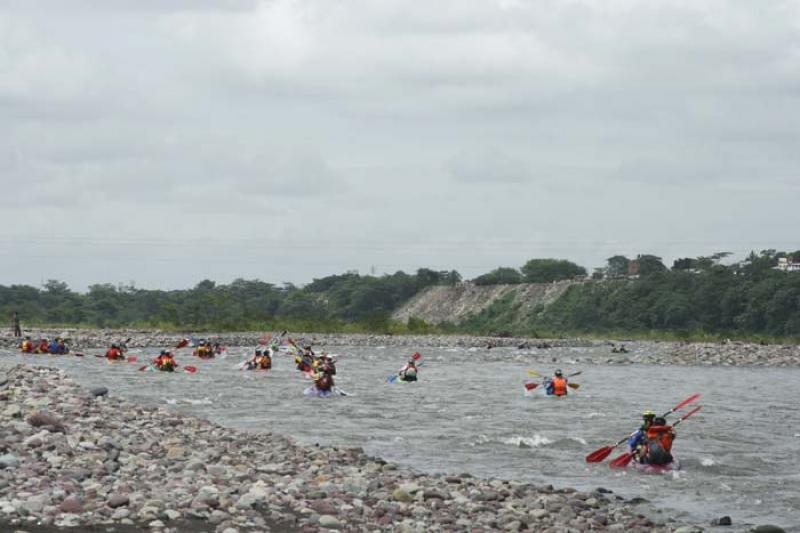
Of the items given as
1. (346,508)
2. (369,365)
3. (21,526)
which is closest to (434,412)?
(346,508)

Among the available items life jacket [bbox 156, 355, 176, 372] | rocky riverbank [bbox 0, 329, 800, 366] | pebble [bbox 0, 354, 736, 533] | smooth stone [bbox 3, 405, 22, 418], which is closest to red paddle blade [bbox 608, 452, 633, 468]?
pebble [bbox 0, 354, 736, 533]

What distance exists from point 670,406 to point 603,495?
18714 mm

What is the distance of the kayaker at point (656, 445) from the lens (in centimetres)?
2050

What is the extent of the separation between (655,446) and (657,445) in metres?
0.05

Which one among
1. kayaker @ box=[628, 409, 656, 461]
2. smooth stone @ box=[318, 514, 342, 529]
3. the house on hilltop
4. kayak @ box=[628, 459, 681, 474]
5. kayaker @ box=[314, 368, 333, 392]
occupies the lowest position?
kayak @ box=[628, 459, 681, 474]

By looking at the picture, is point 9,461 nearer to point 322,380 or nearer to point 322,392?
point 322,380

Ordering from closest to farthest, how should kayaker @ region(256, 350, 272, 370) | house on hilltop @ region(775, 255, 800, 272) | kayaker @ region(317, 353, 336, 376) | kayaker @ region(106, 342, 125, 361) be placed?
kayaker @ region(317, 353, 336, 376) < kayaker @ region(256, 350, 272, 370) < kayaker @ region(106, 342, 125, 361) < house on hilltop @ region(775, 255, 800, 272)

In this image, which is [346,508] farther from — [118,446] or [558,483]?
[558,483]

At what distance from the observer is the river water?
19172mm

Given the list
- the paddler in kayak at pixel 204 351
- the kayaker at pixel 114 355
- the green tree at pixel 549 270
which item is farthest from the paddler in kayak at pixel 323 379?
the green tree at pixel 549 270

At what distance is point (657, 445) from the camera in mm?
20578

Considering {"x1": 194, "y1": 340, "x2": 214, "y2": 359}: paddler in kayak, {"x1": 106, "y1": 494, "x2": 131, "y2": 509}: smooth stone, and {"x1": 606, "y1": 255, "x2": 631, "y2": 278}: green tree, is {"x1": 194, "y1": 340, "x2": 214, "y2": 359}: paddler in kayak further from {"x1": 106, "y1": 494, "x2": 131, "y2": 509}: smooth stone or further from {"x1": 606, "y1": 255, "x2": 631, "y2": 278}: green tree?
{"x1": 606, "y1": 255, "x2": 631, "y2": 278}: green tree

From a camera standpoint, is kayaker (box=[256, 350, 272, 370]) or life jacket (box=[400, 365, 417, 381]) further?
kayaker (box=[256, 350, 272, 370])

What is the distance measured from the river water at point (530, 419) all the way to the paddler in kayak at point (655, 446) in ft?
1.76
